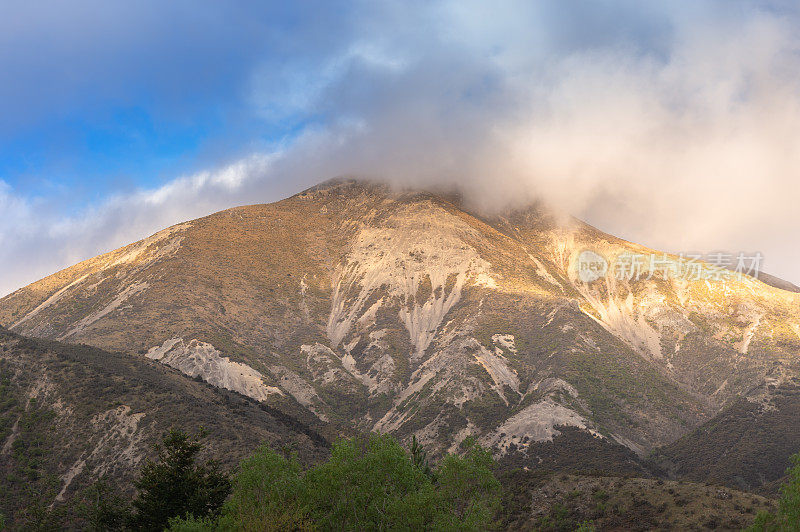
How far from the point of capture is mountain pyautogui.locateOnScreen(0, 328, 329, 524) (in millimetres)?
61250

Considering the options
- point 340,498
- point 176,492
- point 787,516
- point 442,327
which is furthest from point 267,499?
point 442,327

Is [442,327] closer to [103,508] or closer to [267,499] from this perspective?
[103,508]

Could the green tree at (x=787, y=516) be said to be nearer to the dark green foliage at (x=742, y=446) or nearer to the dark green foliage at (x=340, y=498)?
the dark green foliage at (x=340, y=498)

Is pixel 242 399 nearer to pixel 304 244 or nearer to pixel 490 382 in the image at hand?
pixel 490 382

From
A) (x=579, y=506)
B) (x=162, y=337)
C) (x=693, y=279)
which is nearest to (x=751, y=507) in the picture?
(x=579, y=506)

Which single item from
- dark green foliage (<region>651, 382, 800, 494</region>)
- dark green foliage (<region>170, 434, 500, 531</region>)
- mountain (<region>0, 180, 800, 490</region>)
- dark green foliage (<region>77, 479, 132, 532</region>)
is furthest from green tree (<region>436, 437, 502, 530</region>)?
dark green foliage (<region>651, 382, 800, 494</region>)

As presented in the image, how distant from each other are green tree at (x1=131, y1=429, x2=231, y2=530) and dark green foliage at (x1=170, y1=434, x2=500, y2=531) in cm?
218

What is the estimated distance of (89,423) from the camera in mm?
67188

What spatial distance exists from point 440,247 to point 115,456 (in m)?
129

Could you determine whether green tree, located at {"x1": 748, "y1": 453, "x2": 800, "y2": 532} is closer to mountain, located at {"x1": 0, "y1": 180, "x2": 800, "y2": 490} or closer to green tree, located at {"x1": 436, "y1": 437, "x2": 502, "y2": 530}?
green tree, located at {"x1": 436, "y1": 437, "x2": 502, "y2": 530}

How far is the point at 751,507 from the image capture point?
160 ft

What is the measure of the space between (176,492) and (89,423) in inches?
1346

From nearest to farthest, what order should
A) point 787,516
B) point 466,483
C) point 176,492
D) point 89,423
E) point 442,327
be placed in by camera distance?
1. point 787,516
2. point 176,492
3. point 466,483
4. point 89,423
5. point 442,327

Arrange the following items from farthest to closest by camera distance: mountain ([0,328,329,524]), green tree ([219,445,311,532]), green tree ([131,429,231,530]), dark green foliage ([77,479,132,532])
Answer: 1. mountain ([0,328,329,524])
2. dark green foliage ([77,479,132,532])
3. green tree ([131,429,231,530])
4. green tree ([219,445,311,532])
